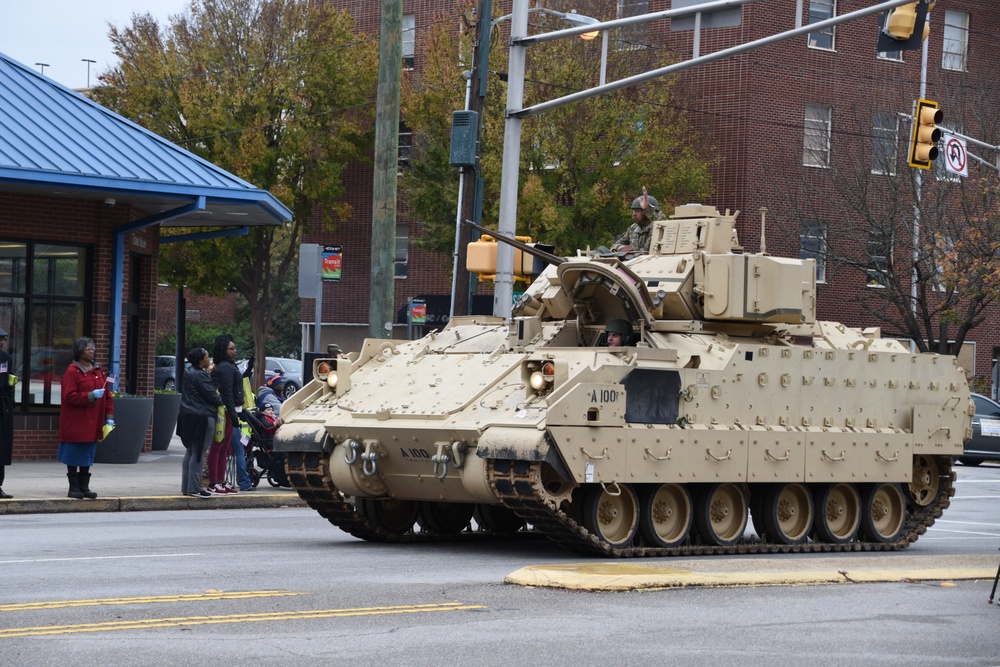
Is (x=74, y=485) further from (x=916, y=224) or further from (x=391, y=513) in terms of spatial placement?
(x=916, y=224)

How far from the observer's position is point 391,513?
50.5 ft

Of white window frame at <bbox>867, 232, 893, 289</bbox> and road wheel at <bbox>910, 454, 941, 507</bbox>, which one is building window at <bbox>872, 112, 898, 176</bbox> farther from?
road wheel at <bbox>910, 454, 941, 507</bbox>

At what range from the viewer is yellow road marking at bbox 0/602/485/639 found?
8.77 metres

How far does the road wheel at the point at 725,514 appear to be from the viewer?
1474cm

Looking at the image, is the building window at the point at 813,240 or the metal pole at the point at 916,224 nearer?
the metal pole at the point at 916,224

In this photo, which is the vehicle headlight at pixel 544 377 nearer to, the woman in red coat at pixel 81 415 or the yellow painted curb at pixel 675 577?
the yellow painted curb at pixel 675 577

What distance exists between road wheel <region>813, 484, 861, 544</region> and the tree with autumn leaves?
28.7m

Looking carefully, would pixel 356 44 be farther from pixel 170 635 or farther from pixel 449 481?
pixel 170 635

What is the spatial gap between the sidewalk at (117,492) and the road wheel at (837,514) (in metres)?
6.89

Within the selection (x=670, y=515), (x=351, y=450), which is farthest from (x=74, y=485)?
(x=670, y=515)

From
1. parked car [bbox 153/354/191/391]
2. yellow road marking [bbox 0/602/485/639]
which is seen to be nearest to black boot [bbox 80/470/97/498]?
yellow road marking [bbox 0/602/485/639]

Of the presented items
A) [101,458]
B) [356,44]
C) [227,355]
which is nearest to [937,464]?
[227,355]

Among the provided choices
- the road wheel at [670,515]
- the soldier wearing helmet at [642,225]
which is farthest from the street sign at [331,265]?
the road wheel at [670,515]

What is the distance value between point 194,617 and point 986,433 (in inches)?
996
